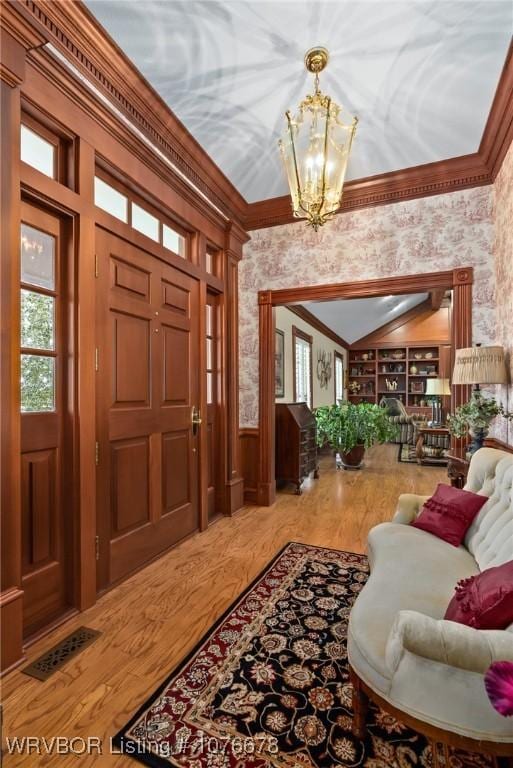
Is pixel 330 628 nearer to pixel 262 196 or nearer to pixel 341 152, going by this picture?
pixel 341 152

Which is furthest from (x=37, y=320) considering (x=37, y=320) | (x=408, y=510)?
(x=408, y=510)

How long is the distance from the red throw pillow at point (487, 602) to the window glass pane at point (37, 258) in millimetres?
2326

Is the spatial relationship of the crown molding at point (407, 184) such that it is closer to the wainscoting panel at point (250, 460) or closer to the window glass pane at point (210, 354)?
the window glass pane at point (210, 354)

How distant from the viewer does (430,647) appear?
1.09m

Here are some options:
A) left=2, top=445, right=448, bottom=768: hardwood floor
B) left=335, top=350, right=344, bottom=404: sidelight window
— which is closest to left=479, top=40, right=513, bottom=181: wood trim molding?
left=2, top=445, right=448, bottom=768: hardwood floor

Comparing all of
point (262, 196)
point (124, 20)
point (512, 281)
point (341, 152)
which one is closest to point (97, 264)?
point (124, 20)

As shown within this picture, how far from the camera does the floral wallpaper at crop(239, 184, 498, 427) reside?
3.24 m

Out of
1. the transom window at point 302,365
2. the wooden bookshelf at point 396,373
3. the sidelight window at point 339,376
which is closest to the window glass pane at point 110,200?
the transom window at point 302,365

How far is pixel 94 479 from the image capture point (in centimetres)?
221

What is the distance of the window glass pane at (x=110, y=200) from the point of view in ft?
7.87

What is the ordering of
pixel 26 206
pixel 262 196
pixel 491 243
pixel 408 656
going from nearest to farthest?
1. pixel 408 656
2. pixel 26 206
3. pixel 491 243
4. pixel 262 196

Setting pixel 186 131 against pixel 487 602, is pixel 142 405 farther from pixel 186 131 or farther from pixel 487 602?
pixel 487 602

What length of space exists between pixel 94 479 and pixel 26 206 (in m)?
1.50

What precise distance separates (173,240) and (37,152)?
127cm
